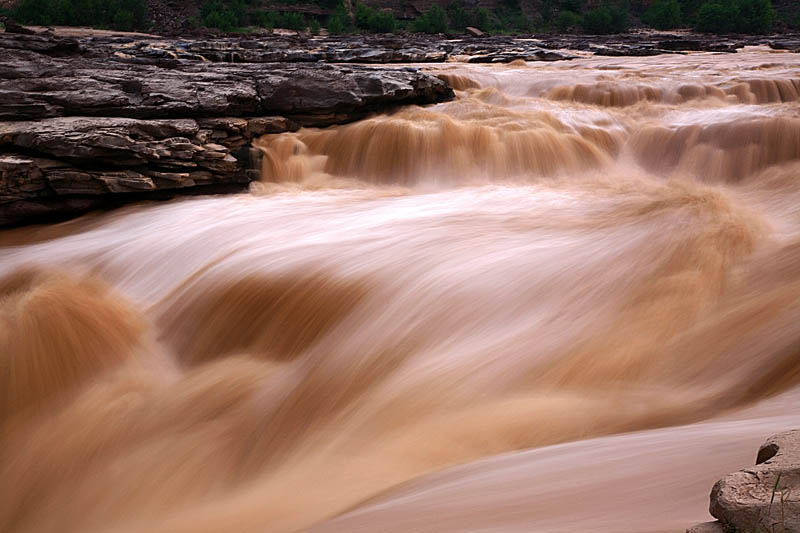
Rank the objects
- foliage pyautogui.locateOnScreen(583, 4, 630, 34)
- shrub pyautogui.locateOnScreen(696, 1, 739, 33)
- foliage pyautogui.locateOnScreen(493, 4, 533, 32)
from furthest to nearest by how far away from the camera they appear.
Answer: foliage pyautogui.locateOnScreen(493, 4, 533, 32)
foliage pyautogui.locateOnScreen(583, 4, 630, 34)
shrub pyautogui.locateOnScreen(696, 1, 739, 33)

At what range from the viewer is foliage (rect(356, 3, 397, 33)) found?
34.5 m

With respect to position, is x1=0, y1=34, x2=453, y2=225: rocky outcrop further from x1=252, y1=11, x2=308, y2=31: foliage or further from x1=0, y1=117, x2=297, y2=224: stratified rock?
x1=252, y1=11, x2=308, y2=31: foliage

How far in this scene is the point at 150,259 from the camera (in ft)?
14.8

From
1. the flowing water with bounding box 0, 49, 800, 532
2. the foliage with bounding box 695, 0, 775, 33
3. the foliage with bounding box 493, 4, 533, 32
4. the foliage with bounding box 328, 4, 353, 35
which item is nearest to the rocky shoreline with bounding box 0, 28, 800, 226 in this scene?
the flowing water with bounding box 0, 49, 800, 532

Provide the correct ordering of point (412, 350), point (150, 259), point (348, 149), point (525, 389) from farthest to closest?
point (348, 149) < point (150, 259) < point (412, 350) < point (525, 389)

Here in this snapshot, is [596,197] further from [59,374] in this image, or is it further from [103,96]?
[103,96]

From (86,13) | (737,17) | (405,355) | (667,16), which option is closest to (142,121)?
(405,355)

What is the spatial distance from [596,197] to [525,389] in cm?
287

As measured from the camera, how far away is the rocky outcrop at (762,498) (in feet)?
3.28

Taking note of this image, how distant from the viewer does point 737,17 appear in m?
31.9

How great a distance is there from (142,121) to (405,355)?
3851 mm

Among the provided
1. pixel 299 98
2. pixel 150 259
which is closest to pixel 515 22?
pixel 299 98

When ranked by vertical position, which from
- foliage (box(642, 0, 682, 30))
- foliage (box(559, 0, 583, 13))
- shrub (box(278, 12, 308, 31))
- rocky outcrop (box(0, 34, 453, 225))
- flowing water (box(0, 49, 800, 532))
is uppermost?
foliage (box(559, 0, 583, 13))

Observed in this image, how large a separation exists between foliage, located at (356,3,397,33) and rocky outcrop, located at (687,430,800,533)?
117 feet
